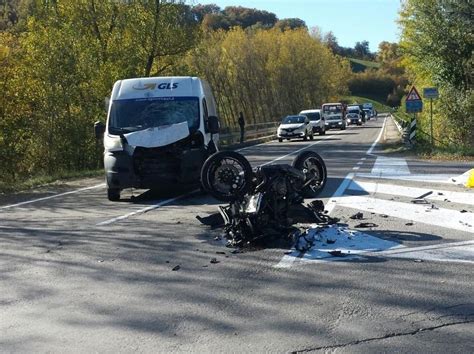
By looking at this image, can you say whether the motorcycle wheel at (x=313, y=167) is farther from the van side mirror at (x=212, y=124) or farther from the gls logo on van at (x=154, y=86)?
the gls logo on van at (x=154, y=86)

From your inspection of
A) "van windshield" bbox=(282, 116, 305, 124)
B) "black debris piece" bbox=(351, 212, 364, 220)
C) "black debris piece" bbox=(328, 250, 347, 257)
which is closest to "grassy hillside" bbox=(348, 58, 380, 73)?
"van windshield" bbox=(282, 116, 305, 124)

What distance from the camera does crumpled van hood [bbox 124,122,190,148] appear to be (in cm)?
1192

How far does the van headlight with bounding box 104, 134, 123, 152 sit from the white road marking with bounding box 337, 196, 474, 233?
14.8ft

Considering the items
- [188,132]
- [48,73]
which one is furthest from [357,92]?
[188,132]

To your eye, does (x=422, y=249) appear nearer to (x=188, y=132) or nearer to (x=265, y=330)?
(x=265, y=330)

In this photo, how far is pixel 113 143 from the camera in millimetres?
12180

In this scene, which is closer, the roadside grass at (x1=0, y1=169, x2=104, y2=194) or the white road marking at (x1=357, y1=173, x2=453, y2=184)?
the white road marking at (x1=357, y1=173, x2=453, y2=184)

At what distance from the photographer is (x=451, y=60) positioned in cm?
3061

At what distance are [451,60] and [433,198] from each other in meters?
22.0

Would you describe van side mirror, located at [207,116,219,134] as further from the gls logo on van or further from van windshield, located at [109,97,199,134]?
the gls logo on van

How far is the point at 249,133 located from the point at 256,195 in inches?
1301

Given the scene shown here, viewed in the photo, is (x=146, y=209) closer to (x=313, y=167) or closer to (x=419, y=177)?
(x=313, y=167)

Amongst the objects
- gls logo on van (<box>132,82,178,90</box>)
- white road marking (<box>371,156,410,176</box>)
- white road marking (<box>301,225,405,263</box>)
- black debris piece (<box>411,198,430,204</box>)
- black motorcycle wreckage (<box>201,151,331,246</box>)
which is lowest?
white road marking (<box>371,156,410,176</box>)

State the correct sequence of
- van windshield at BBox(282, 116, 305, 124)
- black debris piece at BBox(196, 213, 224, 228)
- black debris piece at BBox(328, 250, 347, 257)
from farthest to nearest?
van windshield at BBox(282, 116, 305, 124) → black debris piece at BBox(196, 213, 224, 228) → black debris piece at BBox(328, 250, 347, 257)
